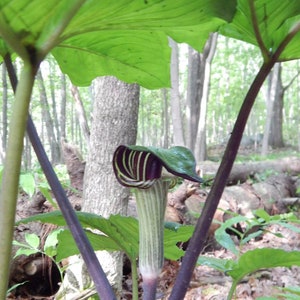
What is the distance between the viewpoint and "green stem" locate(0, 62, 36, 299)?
0.37 metres

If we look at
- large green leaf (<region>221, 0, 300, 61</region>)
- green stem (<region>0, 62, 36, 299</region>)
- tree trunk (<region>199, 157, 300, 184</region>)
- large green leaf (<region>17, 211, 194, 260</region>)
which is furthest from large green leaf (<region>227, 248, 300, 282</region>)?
tree trunk (<region>199, 157, 300, 184</region>)

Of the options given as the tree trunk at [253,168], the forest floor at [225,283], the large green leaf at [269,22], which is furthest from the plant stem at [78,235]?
the tree trunk at [253,168]

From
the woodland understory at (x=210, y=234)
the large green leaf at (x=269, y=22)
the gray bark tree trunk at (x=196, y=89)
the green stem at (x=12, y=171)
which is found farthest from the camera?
the gray bark tree trunk at (x=196, y=89)

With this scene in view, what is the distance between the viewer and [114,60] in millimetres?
752

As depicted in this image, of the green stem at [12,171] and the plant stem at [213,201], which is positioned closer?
the green stem at [12,171]

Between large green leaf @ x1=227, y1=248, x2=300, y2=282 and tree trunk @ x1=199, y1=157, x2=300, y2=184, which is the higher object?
tree trunk @ x1=199, y1=157, x2=300, y2=184

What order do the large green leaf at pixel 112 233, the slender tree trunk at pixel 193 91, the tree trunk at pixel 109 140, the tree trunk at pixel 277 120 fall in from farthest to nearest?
→ the tree trunk at pixel 277 120, the slender tree trunk at pixel 193 91, the tree trunk at pixel 109 140, the large green leaf at pixel 112 233

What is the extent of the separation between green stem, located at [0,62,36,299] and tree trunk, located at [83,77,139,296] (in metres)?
1.38

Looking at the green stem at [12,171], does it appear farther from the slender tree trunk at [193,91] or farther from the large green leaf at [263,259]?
the slender tree trunk at [193,91]

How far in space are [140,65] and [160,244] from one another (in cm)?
35

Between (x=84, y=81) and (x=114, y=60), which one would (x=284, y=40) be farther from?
(x=84, y=81)

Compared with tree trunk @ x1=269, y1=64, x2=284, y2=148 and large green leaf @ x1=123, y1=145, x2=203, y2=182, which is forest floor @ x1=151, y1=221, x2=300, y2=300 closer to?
large green leaf @ x1=123, y1=145, x2=203, y2=182

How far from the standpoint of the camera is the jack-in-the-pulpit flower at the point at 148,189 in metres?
0.50

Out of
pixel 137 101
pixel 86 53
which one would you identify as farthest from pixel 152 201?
pixel 137 101
